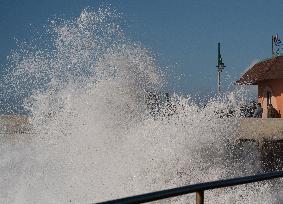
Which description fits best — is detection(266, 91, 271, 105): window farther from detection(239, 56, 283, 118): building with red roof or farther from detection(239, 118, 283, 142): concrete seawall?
detection(239, 118, 283, 142): concrete seawall

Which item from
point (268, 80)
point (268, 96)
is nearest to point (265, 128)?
point (268, 80)

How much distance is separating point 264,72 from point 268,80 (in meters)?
0.54

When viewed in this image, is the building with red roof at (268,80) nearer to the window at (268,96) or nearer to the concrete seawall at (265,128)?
the window at (268,96)

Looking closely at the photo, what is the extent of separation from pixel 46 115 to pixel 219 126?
4351 millimetres

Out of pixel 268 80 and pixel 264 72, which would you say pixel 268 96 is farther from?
pixel 264 72

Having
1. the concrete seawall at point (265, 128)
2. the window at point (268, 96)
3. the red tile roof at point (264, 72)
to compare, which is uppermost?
the red tile roof at point (264, 72)

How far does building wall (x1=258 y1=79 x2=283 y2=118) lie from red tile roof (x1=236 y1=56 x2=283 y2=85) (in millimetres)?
484

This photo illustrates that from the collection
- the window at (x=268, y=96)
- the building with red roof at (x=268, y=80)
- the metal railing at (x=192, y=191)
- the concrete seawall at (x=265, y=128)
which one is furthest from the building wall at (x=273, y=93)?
the metal railing at (x=192, y=191)

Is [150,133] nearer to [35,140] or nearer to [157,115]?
[157,115]

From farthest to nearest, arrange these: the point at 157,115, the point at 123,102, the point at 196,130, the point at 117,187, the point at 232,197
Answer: the point at 123,102
the point at 157,115
the point at 196,130
the point at 117,187
the point at 232,197

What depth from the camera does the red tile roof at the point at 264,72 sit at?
23.1 metres

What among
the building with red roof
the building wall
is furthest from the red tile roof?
the building wall

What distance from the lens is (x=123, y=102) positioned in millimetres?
10133

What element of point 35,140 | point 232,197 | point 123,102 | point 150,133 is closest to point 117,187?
point 150,133
